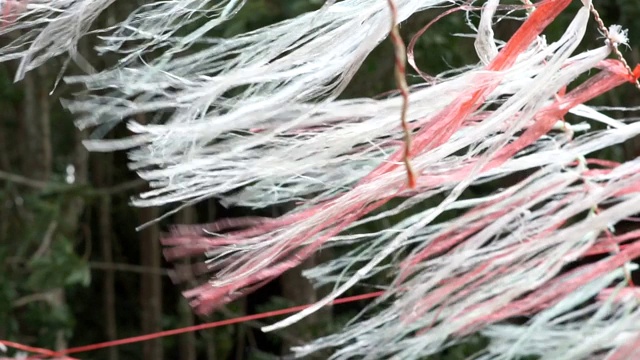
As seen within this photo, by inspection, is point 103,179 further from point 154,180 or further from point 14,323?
point 154,180

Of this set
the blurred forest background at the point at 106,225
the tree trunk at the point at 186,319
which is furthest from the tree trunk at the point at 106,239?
the tree trunk at the point at 186,319

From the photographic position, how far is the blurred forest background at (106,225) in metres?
1.17

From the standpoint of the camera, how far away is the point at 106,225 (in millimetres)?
2102

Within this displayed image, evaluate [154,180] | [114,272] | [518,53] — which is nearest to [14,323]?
[114,272]

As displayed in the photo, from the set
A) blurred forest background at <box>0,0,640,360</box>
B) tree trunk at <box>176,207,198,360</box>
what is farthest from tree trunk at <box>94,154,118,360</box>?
tree trunk at <box>176,207,198,360</box>

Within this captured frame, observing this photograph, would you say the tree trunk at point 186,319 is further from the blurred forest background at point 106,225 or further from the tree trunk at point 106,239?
the tree trunk at point 106,239

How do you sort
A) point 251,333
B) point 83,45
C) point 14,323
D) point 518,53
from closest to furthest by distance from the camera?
point 518,53, point 14,323, point 83,45, point 251,333

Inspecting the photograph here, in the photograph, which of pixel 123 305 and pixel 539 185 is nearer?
pixel 539 185

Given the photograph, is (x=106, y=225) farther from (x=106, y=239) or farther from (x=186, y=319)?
(x=186, y=319)

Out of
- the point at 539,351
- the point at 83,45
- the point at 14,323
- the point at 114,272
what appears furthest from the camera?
the point at 114,272

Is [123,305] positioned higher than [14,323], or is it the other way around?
[14,323]

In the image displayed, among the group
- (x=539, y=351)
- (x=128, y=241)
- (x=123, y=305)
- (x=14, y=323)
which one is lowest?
(x=123, y=305)

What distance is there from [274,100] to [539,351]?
20cm

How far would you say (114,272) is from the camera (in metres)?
2.25
